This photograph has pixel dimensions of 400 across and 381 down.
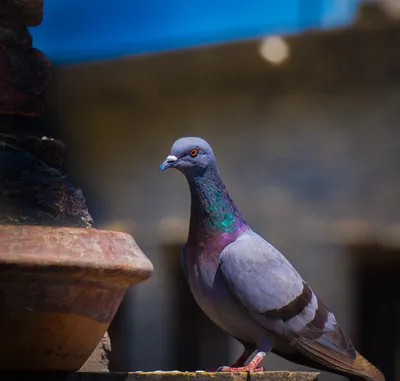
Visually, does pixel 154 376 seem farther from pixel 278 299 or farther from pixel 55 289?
pixel 278 299

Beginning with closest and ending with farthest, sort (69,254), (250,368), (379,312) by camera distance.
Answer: (69,254) < (250,368) < (379,312)

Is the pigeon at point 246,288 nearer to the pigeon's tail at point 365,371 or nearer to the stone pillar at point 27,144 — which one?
the pigeon's tail at point 365,371

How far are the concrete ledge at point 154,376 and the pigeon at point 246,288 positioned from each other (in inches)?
13.7

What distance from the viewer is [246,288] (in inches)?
108

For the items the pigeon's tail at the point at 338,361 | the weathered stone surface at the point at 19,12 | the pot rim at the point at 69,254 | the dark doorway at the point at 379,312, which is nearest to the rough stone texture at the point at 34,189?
the pot rim at the point at 69,254

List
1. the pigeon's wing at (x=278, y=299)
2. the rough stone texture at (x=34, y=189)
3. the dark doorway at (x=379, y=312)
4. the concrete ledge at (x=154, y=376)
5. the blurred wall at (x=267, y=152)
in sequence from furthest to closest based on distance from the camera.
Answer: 1. the dark doorway at (x=379, y=312)
2. the blurred wall at (x=267, y=152)
3. the pigeon's wing at (x=278, y=299)
4. the rough stone texture at (x=34, y=189)
5. the concrete ledge at (x=154, y=376)

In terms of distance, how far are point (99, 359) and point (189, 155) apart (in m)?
0.61

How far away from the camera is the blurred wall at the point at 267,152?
27.8 ft

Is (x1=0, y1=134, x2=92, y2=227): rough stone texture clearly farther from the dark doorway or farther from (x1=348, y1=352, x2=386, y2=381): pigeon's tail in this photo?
the dark doorway

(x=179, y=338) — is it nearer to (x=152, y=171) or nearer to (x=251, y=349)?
(x=152, y=171)

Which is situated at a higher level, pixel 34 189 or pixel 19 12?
pixel 19 12

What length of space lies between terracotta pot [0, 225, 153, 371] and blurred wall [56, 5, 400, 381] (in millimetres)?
5981

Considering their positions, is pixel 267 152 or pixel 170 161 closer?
pixel 170 161

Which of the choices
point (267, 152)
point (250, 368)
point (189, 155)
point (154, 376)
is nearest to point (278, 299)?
point (250, 368)
